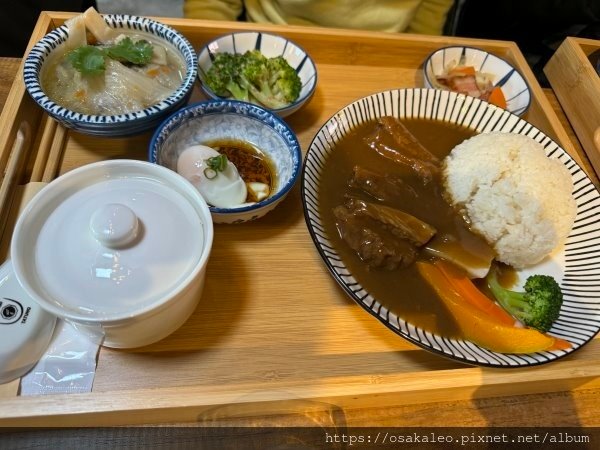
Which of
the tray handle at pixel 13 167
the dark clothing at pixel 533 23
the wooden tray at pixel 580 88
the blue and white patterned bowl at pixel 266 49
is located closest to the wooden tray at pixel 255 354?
the tray handle at pixel 13 167

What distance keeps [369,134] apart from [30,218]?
4.09 ft

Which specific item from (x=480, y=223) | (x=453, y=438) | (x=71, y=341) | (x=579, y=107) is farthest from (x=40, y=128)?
(x=579, y=107)

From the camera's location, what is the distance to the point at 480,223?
174 cm

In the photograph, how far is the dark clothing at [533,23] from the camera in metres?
2.77

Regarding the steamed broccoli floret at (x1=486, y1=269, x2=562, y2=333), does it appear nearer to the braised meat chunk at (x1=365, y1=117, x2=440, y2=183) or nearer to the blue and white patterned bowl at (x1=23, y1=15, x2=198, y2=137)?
the braised meat chunk at (x1=365, y1=117, x2=440, y2=183)

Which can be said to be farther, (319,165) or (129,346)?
(319,165)

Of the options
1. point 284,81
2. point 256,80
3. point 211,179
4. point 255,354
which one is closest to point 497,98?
point 284,81

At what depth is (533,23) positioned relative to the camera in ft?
9.57

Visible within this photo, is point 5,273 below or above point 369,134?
below

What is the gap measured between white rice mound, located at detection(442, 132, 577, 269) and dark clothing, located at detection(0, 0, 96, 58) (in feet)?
7.38

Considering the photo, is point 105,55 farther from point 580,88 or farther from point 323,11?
point 580,88

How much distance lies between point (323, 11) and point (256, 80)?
0.62m

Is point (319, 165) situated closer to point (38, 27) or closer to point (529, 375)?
point (529, 375)

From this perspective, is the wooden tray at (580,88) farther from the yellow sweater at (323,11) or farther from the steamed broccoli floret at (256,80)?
the steamed broccoli floret at (256,80)
